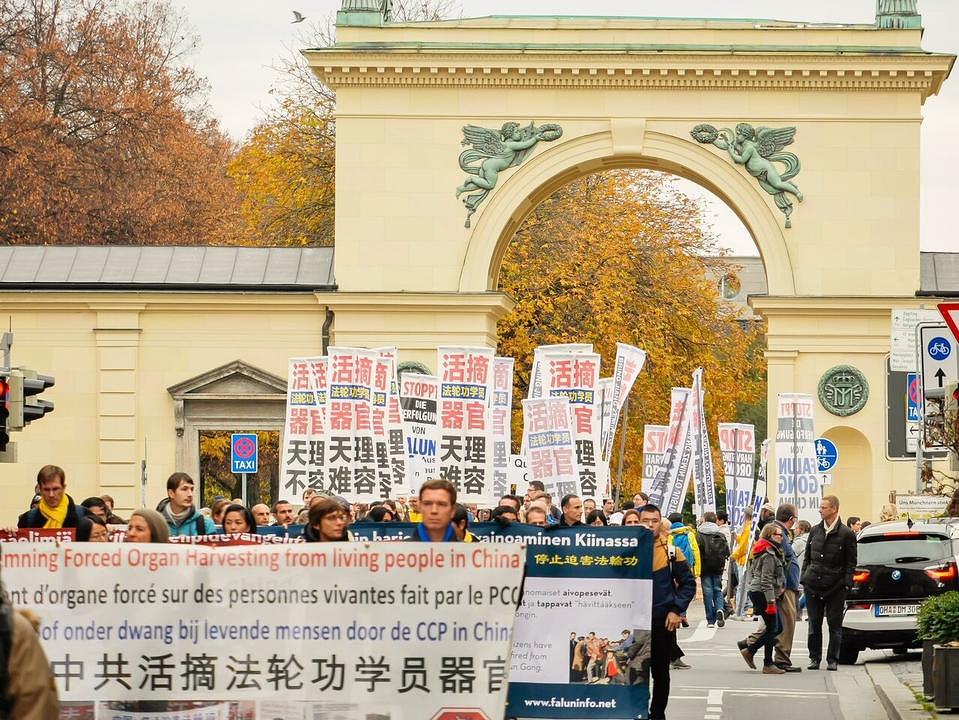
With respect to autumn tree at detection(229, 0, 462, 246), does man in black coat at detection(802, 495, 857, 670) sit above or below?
below

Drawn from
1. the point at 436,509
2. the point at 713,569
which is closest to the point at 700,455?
the point at 713,569

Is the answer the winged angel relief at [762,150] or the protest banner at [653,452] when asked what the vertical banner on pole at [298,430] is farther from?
the winged angel relief at [762,150]

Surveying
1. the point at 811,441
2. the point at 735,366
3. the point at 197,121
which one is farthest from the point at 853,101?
the point at 197,121

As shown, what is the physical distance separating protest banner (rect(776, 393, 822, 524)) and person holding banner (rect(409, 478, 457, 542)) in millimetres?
21188

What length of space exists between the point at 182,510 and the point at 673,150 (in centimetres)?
2479

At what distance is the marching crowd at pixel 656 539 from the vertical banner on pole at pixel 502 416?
134cm

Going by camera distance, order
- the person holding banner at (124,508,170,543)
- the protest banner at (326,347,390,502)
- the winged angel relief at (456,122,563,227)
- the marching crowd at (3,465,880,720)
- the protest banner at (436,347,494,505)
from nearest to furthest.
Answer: the person holding banner at (124,508,170,543) < the marching crowd at (3,465,880,720) < the protest banner at (436,347,494,505) < the protest banner at (326,347,390,502) < the winged angel relief at (456,122,563,227)

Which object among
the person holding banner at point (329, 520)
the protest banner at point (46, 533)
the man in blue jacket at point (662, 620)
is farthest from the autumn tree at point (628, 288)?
the person holding banner at point (329, 520)

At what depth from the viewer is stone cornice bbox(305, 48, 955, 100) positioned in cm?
3844

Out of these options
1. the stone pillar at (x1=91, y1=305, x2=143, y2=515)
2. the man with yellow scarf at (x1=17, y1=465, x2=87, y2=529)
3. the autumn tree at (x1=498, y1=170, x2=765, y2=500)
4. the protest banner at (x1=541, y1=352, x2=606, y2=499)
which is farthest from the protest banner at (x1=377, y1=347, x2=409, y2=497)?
the autumn tree at (x1=498, y1=170, x2=765, y2=500)

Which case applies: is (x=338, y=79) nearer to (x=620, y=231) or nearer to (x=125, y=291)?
(x=125, y=291)

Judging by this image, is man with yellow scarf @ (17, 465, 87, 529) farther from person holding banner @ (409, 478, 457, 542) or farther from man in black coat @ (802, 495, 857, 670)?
man in black coat @ (802, 495, 857, 670)

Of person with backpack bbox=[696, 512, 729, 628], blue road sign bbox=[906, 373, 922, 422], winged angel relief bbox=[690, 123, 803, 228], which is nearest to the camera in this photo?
blue road sign bbox=[906, 373, 922, 422]

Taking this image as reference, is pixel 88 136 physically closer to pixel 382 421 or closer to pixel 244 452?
pixel 244 452
